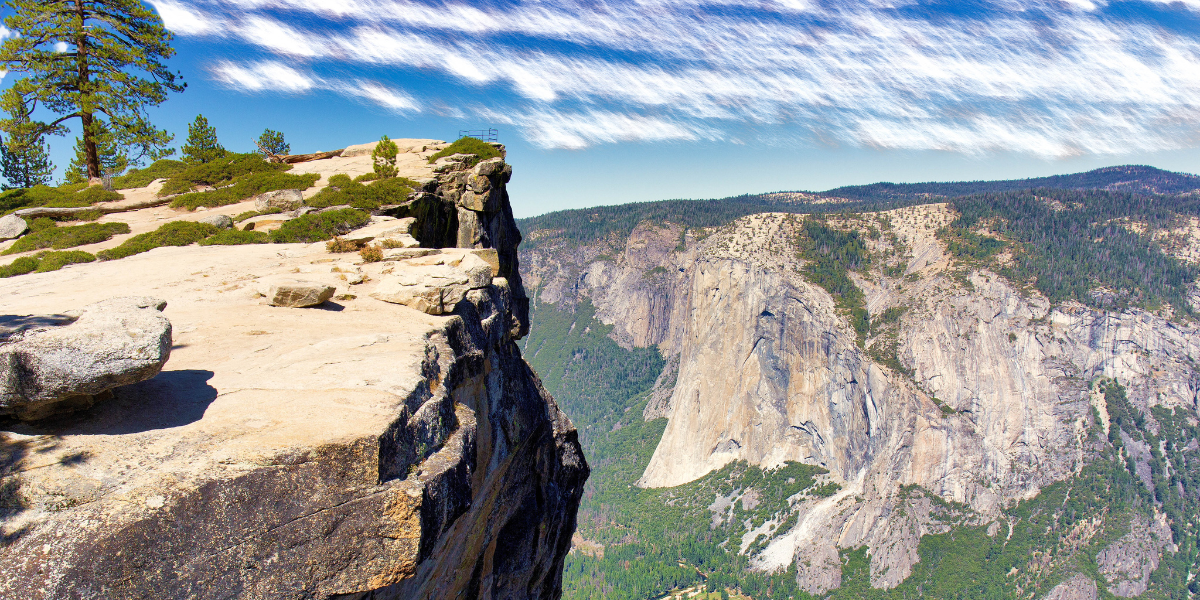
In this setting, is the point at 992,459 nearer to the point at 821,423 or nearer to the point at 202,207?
the point at 821,423

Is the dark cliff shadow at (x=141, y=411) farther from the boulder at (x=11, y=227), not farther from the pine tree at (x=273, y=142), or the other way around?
the pine tree at (x=273, y=142)

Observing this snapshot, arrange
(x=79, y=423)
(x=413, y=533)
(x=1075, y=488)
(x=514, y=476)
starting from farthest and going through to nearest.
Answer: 1. (x=1075, y=488)
2. (x=514, y=476)
3. (x=413, y=533)
4. (x=79, y=423)

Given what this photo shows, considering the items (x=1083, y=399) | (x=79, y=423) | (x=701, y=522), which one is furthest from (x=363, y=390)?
(x=1083, y=399)

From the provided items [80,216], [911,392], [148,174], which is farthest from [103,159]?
[911,392]

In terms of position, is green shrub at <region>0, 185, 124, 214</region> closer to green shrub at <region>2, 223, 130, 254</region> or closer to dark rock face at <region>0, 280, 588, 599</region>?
green shrub at <region>2, 223, 130, 254</region>

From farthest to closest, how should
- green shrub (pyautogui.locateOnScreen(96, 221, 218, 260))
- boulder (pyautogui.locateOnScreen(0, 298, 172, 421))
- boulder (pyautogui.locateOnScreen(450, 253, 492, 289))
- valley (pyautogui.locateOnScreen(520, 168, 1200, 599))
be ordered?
valley (pyautogui.locateOnScreen(520, 168, 1200, 599)) < green shrub (pyautogui.locateOnScreen(96, 221, 218, 260)) < boulder (pyautogui.locateOnScreen(450, 253, 492, 289)) < boulder (pyautogui.locateOnScreen(0, 298, 172, 421))

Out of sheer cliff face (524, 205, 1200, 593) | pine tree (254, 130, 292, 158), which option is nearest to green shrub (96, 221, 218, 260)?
pine tree (254, 130, 292, 158)
